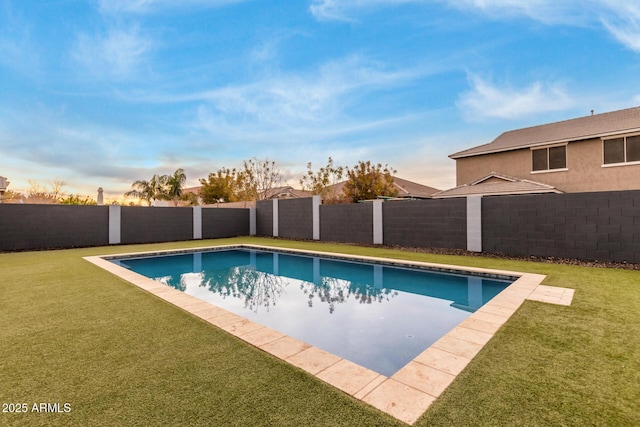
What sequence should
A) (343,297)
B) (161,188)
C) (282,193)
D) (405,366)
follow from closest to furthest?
(405,366) → (343,297) → (282,193) → (161,188)

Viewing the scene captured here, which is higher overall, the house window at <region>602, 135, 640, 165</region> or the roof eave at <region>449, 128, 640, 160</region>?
the roof eave at <region>449, 128, 640, 160</region>

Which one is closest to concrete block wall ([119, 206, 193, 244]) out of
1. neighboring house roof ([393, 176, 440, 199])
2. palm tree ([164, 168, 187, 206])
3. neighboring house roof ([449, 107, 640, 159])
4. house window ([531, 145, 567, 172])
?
neighboring house roof ([449, 107, 640, 159])

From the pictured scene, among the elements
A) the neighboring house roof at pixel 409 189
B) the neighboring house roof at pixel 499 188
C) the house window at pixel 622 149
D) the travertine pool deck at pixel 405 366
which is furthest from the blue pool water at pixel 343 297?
the neighboring house roof at pixel 409 189

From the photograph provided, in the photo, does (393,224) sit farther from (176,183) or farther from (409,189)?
(176,183)

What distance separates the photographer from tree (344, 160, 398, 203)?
24.4 metres

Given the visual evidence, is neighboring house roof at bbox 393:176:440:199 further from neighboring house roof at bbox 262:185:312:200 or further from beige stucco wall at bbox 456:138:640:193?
beige stucco wall at bbox 456:138:640:193

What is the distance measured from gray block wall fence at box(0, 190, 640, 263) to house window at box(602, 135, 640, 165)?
7040 mm

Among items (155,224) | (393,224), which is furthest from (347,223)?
(155,224)

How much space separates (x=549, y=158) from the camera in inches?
567

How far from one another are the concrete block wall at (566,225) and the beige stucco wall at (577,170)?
665 cm

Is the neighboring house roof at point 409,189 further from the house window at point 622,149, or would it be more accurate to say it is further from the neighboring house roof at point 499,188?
the house window at point 622,149

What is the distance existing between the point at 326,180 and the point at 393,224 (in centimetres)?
1528

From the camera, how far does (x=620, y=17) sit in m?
10.3

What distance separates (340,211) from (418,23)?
8.10 m
